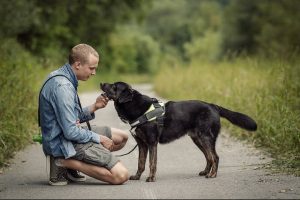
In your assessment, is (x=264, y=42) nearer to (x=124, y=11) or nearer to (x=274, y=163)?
(x=124, y=11)

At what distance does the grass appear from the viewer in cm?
957

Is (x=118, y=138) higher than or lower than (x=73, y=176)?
higher

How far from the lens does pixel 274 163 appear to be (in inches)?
338

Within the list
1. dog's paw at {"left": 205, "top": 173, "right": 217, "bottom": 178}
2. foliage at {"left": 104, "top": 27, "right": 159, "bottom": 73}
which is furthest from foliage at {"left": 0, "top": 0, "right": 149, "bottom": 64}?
dog's paw at {"left": 205, "top": 173, "right": 217, "bottom": 178}

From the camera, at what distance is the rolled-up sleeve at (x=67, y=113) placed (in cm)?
704

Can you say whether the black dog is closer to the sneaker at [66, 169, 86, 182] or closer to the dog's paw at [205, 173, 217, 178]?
the dog's paw at [205, 173, 217, 178]

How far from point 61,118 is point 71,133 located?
203 mm

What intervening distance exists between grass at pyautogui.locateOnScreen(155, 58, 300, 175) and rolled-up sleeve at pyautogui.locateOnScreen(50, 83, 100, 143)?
9.06ft

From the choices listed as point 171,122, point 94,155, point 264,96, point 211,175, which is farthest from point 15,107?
point 264,96

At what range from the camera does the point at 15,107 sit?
35.9 feet

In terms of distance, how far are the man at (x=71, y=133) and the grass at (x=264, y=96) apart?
241 centimetres

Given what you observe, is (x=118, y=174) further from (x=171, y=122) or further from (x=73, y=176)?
(x=171, y=122)

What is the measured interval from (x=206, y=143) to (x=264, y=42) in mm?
42674

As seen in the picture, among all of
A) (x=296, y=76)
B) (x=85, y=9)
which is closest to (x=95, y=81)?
(x=85, y=9)
